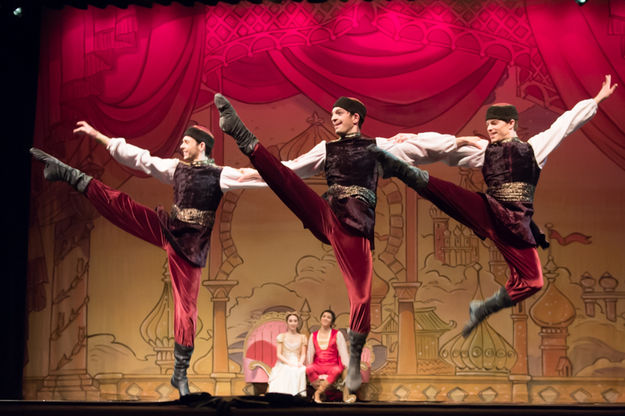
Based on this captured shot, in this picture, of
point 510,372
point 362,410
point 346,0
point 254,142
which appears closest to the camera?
point 362,410

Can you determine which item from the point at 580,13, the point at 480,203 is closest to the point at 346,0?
the point at 580,13

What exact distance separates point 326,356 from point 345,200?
2.22 m

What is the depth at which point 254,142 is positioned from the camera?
4.66m

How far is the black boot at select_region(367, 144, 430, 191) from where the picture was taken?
4.69 m

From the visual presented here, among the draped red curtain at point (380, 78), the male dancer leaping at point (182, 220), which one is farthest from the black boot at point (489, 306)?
the draped red curtain at point (380, 78)

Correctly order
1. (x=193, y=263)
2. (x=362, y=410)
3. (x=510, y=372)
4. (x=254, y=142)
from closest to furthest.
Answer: (x=362, y=410), (x=254, y=142), (x=193, y=263), (x=510, y=372)

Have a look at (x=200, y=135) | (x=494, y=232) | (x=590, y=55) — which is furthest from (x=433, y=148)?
(x=590, y=55)

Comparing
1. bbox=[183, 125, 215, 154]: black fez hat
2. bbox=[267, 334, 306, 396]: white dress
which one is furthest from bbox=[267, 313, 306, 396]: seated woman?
bbox=[183, 125, 215, 154]: black fez hat

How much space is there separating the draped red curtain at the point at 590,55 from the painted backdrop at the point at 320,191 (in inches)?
0.5

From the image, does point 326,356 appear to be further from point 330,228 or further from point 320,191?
point 330,228

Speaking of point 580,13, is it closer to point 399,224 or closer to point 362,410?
point 399,224

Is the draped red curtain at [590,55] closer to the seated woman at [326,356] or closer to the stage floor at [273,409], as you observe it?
the seated woman at [326,356]

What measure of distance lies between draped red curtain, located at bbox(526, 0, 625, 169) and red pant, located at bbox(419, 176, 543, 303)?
254 cm

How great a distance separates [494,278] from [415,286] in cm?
71
